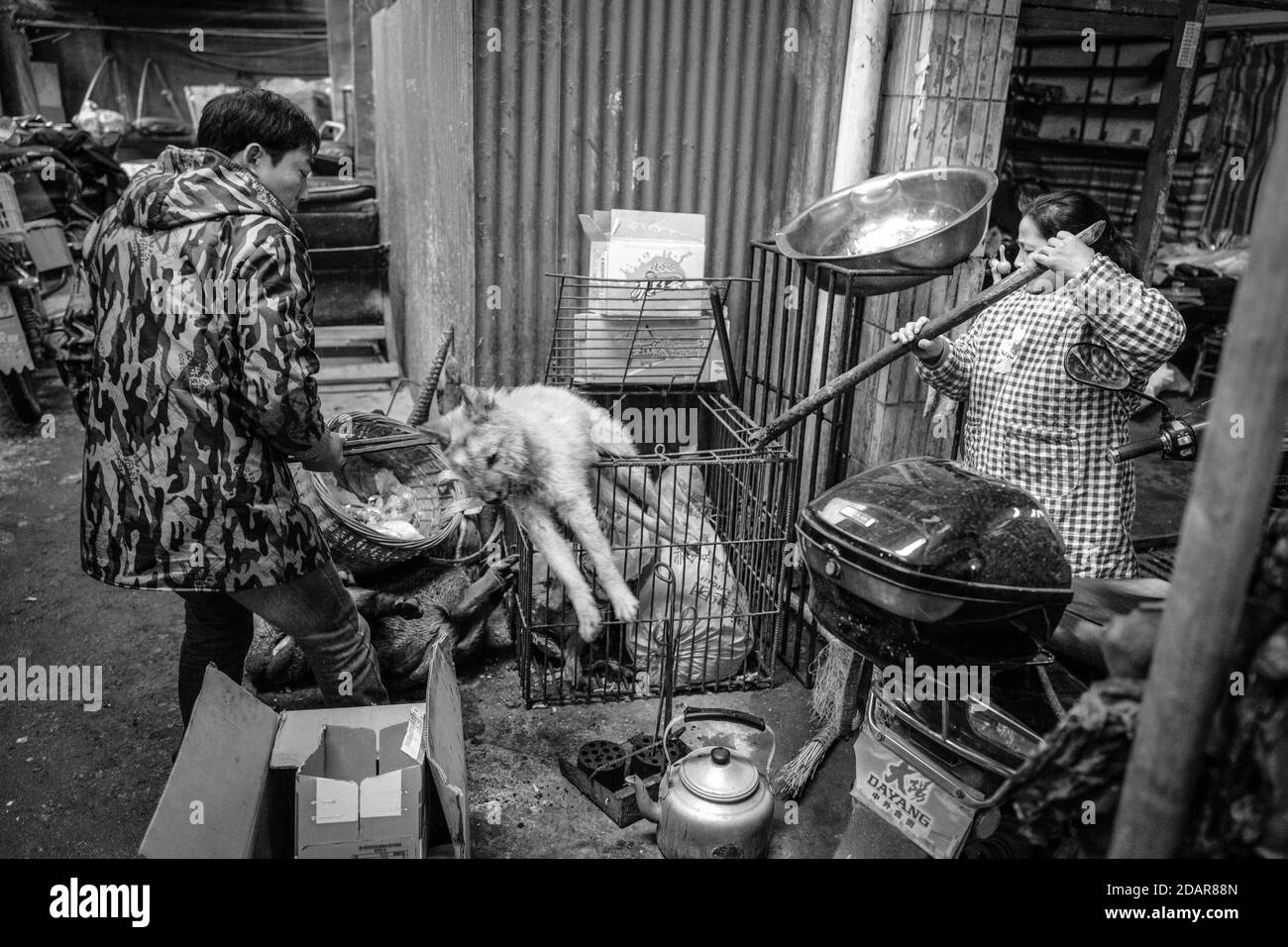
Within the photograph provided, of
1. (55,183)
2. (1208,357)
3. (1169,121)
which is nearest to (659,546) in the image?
(1169,121)

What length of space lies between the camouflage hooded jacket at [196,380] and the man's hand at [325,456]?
0.03 metres

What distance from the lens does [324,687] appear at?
337cm

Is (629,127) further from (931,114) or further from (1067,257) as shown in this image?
(1067,257)

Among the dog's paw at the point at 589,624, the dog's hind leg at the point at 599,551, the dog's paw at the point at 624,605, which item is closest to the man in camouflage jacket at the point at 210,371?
the dog's hind leg at the point at 599,551

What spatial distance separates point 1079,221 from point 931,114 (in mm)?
1333

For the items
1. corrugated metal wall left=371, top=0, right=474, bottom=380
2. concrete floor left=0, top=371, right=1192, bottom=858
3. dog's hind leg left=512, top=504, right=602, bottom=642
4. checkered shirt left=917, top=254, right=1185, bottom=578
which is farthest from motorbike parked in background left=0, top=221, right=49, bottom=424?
checkered shirt left=917, top=254, right=1185, bottom=578

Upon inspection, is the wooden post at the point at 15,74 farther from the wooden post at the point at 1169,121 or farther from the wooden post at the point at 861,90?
the wooden post at the point at 1169,121

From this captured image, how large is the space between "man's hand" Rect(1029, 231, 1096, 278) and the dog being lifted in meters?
1.81

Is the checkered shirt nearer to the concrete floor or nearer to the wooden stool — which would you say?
the concrete floor

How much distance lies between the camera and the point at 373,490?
496cm

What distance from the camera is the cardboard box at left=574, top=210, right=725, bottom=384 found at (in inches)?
181

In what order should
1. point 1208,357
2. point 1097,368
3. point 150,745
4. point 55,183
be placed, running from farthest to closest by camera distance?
point 55,183, point 1208,357, point 150,745, point 1097,368

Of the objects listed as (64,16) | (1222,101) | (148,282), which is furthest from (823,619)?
(64,16)

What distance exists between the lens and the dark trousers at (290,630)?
3.07 m
